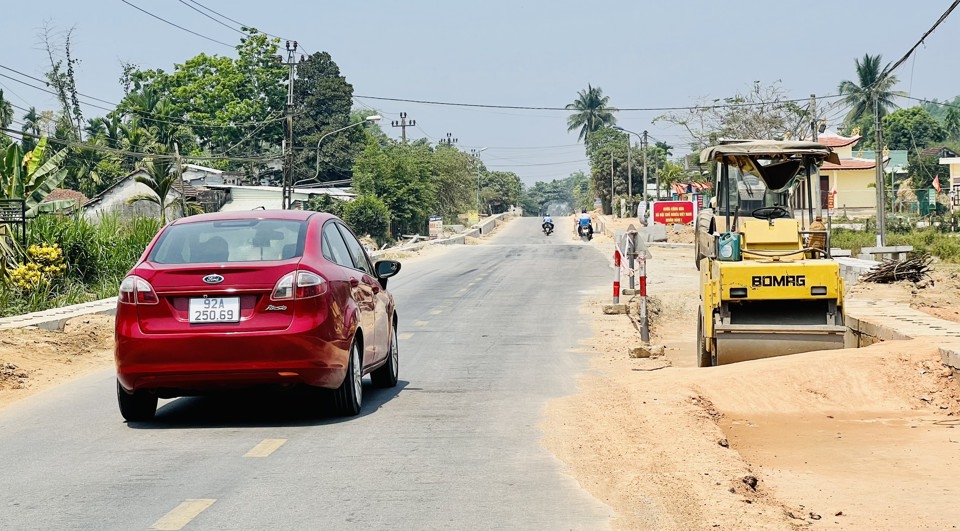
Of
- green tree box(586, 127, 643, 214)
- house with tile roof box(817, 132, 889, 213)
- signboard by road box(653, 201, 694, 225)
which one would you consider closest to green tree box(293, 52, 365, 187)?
green tree box(586, 127, 643, 214)

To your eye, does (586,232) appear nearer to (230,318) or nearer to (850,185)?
(850,185)

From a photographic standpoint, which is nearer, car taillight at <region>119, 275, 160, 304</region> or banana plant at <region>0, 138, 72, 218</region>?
car taillight at <region>119, 275, 160, 304</region>

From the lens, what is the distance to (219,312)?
874 centimetres

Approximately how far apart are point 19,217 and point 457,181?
7570 cm

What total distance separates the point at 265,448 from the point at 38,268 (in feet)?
45.2

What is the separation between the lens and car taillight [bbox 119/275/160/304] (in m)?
8.81

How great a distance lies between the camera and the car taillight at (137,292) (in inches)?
347

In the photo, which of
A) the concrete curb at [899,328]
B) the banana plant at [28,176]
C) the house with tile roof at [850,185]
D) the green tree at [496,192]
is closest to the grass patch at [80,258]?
the banana plant at [28,176]

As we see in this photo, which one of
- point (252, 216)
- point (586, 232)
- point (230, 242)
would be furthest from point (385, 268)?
point (586, 232)

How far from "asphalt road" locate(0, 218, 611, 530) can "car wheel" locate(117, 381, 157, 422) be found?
127 millimetres

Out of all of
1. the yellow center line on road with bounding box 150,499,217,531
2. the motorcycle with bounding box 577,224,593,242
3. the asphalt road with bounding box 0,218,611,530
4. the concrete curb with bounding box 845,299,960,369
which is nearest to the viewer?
the yellow center line on road with bounding box 150,499,217,531

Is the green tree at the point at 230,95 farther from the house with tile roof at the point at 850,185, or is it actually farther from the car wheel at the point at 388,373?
the car wheel at the point at 388,373

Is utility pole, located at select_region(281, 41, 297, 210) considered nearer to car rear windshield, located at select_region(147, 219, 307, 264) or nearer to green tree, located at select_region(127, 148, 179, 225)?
green tree, located at select_region(127, 148, 179, 225)

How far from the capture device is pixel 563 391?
1152cm
